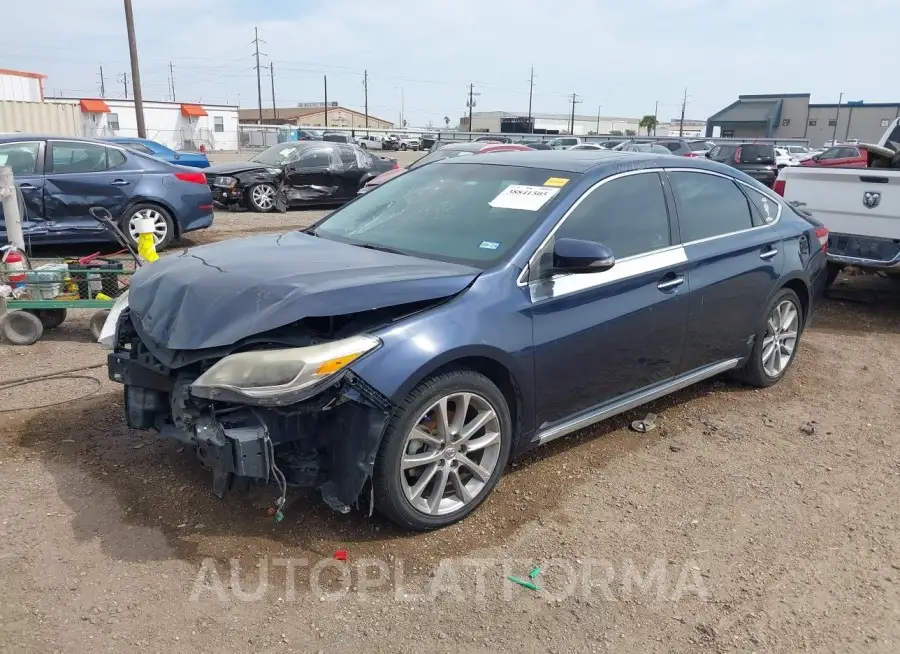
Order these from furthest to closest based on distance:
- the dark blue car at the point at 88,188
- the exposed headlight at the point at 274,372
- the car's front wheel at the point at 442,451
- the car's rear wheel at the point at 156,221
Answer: the car's rear wheel at the point at 156,221
the dark blue car at the point at 88,188
the car's front wheel at the point at 442,451
the exposed headlight at the point at 274,372

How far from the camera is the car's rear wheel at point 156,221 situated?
9531mm

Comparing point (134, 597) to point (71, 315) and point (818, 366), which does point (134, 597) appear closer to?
point (71, 315)

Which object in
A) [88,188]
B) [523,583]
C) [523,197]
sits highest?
[523,197]

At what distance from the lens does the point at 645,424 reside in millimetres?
4695

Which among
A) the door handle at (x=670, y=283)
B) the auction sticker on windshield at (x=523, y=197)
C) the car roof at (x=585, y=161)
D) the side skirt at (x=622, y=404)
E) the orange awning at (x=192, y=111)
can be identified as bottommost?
the side skirt at (x=622, y=404)

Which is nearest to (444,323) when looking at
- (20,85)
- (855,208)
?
(855,208)

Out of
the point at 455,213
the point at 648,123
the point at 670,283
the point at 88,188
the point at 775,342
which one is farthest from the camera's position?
the point at 648,123

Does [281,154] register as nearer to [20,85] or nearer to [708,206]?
[708,206]

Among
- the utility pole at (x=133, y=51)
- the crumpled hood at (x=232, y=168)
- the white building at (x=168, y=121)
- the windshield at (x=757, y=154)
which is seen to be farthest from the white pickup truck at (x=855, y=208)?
the white building at (x=168, y=121)

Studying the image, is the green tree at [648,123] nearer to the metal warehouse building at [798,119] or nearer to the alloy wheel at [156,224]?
the metal warehouse building at [798,119]

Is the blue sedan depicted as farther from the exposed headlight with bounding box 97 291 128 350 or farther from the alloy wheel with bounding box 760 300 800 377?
the alloy wheel with bounding box 760 300 800 377

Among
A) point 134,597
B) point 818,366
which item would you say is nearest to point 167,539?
point 134,597

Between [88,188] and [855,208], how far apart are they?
28.5 feet

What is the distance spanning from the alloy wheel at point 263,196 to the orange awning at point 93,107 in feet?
134
